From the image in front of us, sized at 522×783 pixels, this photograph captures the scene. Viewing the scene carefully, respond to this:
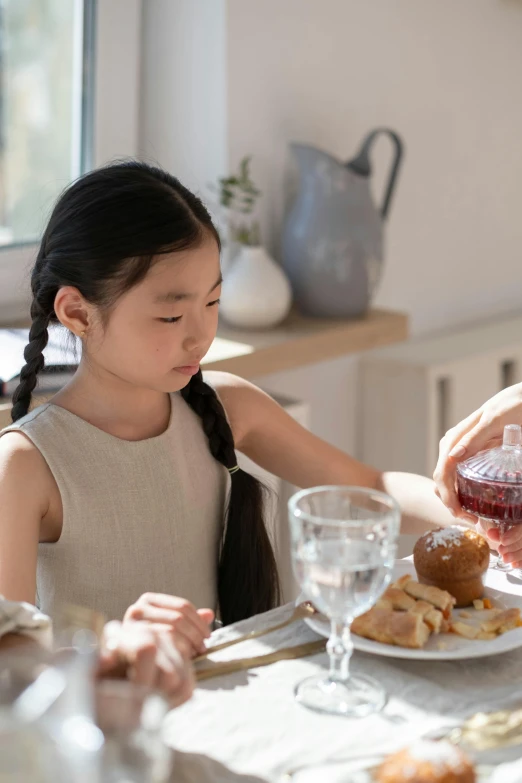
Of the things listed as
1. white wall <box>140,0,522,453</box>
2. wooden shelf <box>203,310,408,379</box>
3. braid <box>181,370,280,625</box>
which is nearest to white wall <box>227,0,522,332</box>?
white wall <box>140,0,522,453</box>

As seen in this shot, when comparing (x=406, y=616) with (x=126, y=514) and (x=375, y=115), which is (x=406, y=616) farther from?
(x=375, y=115)

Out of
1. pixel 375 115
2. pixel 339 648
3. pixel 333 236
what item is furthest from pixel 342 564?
pixel 375 115

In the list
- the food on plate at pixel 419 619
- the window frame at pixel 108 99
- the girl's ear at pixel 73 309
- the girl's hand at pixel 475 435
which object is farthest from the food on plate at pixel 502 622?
the window frame at pixel 108 99

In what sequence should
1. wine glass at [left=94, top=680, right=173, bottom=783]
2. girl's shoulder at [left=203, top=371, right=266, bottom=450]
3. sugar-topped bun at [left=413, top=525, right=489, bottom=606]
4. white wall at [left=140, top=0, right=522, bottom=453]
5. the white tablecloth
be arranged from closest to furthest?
wine glass at [left=94, top=680, right=173, bottom=783], the white tablecloth, sugar-topped bun at [left=413, top=525, right=489, bottom=606], girl's shoulder at [left=203, top=371, right=266, bottom=450], white wall at [left=140, top=0, right=522, bottom=453]

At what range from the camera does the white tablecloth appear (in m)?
0.70

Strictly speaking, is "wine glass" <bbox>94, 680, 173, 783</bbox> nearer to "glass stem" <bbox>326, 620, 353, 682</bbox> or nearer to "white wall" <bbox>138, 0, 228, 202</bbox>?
"glass stem" <bbox>326, 620, 353, 682</bbox>

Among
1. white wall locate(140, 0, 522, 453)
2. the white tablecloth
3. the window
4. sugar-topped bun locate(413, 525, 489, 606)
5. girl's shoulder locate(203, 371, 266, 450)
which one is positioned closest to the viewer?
the white tablecloth

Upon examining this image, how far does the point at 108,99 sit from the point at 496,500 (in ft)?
4.55

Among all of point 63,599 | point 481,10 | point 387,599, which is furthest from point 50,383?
point 481,10

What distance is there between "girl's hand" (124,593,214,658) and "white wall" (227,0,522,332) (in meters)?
1.43

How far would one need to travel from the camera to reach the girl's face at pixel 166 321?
115 centimetres

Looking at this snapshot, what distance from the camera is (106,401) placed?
1.23 meters

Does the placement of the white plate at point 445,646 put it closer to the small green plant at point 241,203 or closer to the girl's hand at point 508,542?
the girl's hand at point 508,542

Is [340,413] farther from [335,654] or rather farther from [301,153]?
[335,654]
